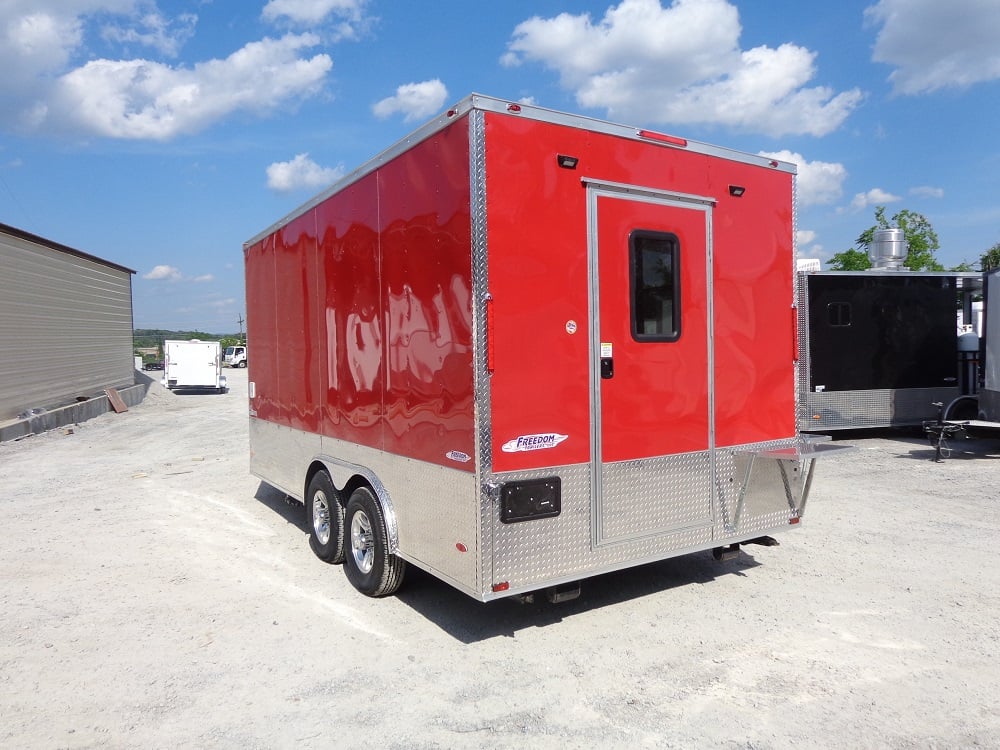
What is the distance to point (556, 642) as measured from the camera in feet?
13.4

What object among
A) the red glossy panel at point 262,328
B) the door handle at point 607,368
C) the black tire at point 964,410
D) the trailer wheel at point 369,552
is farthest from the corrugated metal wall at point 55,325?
the black tire at point 964,410

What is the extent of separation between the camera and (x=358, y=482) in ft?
17.3

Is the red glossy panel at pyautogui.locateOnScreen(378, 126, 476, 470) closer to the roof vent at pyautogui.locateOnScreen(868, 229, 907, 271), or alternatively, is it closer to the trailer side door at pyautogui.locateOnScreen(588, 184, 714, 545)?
the trailer side door at pyautogui.locateOnScreen(588, 184, 714, 545)

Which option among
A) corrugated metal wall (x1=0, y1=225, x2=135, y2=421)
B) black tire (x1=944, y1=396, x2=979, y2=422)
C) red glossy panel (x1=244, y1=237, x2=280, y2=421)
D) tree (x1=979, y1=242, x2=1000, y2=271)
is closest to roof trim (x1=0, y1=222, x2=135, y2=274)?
corrugated metal wall (x1=0, y1=225, x2=135, y2=421)

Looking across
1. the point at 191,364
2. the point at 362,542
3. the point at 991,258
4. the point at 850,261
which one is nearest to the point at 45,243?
the point at 191,364

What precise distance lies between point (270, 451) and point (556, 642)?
423cm

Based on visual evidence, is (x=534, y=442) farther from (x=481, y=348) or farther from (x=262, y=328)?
(x=262, y=328)

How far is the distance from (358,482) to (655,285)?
2597mm

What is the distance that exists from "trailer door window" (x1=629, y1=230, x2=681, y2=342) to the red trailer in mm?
14

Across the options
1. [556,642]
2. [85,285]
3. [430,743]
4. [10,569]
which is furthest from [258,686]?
[85,285]

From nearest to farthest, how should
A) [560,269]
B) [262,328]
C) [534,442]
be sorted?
[534,442] → [560,269] → [262,328]

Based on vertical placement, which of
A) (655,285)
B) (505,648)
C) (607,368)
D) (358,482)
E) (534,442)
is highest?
(655,285)

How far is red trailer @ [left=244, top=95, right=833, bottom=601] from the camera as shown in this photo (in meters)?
3.77

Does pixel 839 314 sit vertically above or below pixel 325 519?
above
